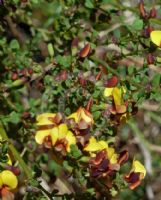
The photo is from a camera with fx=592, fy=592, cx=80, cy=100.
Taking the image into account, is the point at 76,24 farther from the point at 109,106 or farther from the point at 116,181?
the point at 116,181

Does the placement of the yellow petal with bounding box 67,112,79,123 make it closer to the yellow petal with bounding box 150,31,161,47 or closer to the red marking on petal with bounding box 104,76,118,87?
the red marking on petal with bounding box 104,76,118,87

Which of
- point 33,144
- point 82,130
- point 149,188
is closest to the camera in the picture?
point 82,130

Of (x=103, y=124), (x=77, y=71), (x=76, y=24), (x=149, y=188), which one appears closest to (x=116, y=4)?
(x=76, y=24)

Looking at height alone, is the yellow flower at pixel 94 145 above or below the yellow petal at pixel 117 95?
below

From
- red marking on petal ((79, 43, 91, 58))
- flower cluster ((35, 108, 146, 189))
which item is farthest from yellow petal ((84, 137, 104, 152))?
red marking on petal ((79, 43, 91, 58))

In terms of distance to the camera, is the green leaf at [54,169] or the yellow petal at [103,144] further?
the green leaf at [54,169]

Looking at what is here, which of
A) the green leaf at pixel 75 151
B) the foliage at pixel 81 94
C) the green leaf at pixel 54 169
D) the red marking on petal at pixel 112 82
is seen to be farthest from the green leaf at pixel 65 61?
→ the green leaf at pixel 54 169

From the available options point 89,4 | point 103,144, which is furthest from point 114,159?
point 89,4

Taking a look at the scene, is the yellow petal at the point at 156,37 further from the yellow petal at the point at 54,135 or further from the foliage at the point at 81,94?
the yellow petal at the point at 54,135
